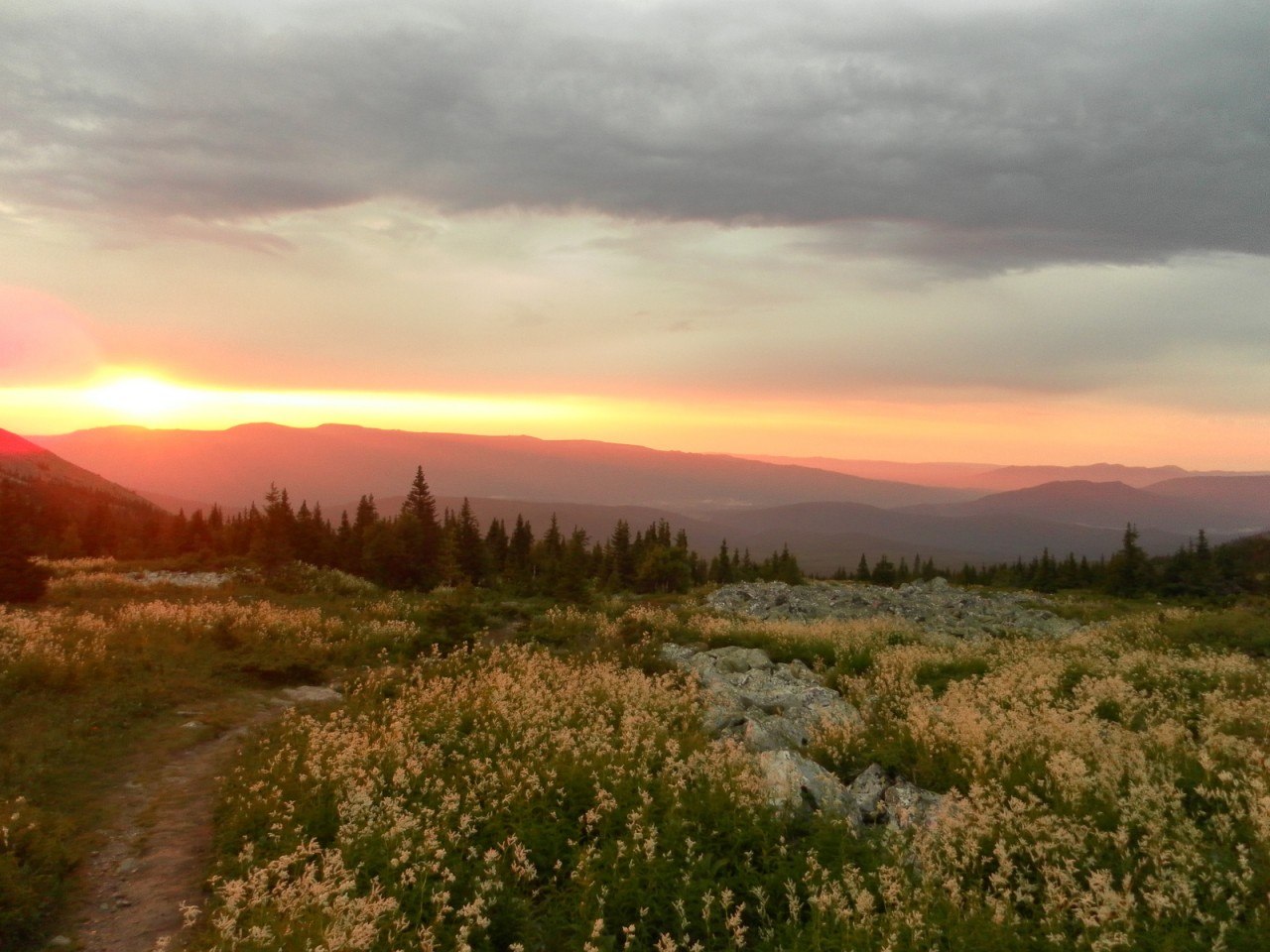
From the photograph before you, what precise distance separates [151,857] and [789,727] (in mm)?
10415

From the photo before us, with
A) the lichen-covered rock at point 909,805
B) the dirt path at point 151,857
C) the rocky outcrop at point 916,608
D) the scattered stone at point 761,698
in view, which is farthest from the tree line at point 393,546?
the lichen-covered rock at point 909,805

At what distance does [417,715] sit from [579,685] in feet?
11.4

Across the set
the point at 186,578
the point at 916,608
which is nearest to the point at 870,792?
the point at 916,608

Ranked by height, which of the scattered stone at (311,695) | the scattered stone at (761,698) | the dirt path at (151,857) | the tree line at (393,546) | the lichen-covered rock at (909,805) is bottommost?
the tree line at (393,546)

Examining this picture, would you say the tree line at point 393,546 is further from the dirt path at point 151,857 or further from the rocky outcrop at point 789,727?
the dirt path at point 151,857

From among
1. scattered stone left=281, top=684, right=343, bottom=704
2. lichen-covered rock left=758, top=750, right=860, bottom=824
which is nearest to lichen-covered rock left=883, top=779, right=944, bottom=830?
lichen-covered rock left=758, top=750, right=860, bottom=824

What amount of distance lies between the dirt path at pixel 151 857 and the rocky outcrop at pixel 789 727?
780 centimetres

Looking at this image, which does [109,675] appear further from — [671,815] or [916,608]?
[916,608]

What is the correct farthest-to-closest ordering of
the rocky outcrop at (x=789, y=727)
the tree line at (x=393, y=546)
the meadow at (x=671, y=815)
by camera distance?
1. the tree line at (x=393, y=546)
2. the rocky outcrop at (x=789, y=727)
3. the meadow at (x=671, y=815)

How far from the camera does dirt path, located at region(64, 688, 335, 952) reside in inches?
335

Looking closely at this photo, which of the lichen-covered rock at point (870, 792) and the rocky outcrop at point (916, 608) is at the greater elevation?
the lichen-covered rock at point (870, 792)

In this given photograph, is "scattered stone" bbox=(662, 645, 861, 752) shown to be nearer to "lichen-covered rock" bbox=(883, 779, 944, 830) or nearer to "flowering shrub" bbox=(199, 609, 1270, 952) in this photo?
"flowering shrub" bbox=(199, 609, 1270, 952)

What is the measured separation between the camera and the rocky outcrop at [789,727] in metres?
10.2

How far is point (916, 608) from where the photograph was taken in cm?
3947
